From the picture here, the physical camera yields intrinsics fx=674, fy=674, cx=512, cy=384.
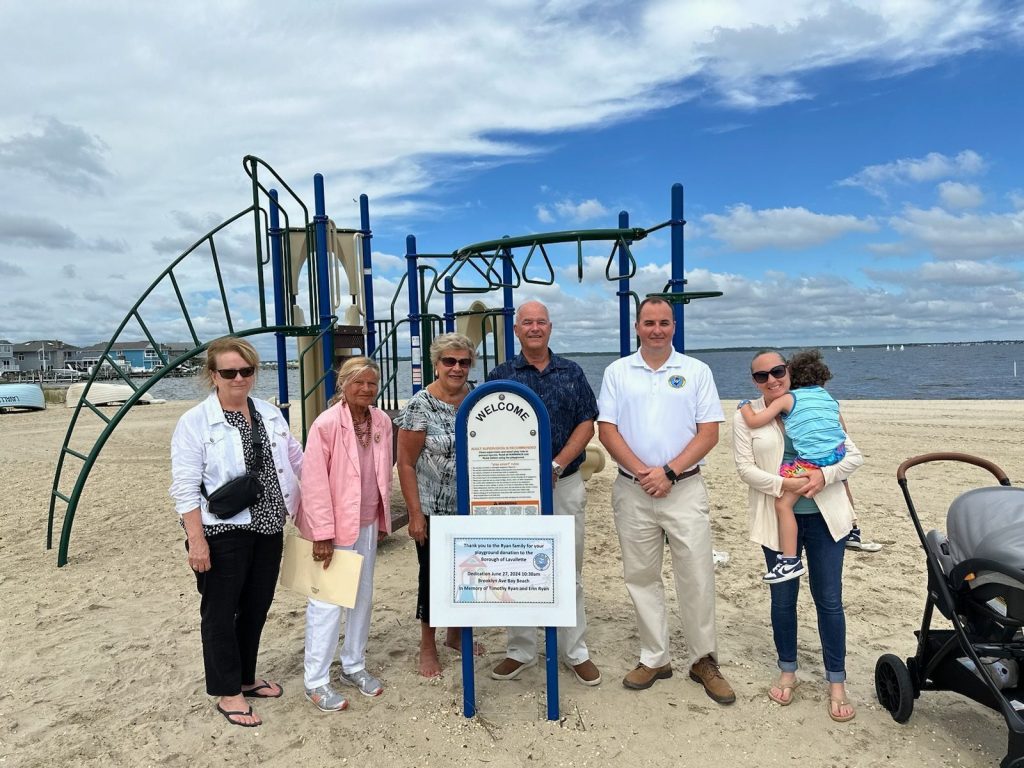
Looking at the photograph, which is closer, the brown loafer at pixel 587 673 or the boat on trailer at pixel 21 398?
the brown loafer at pixel 587 673

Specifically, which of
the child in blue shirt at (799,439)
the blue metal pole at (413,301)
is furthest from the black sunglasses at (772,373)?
the blue metal pole at (413,301)

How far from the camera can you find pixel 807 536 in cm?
319

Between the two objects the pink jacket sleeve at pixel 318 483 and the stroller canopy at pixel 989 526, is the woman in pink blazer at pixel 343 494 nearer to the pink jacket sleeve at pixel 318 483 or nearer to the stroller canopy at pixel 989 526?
the pink jacket sleeve at pixel 318 483

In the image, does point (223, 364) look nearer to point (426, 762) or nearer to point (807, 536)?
point (426, 762)

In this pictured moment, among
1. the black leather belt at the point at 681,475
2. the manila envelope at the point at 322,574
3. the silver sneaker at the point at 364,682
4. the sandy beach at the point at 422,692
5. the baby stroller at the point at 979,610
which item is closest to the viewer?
the baby stroller at the point at 979,610

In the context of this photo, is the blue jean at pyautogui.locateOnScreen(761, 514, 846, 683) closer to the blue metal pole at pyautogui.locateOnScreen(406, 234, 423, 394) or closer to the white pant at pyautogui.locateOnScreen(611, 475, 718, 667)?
the white pant at pyautogui.locateOnScreen(611, 475, 718, 667)

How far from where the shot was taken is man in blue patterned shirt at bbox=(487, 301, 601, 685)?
11.3 feet

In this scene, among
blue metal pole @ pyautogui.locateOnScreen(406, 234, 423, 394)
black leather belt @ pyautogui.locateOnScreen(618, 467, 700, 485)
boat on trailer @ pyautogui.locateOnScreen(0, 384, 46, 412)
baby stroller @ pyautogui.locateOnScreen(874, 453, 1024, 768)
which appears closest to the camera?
baby stroller @ pyautogui.locateOnScreen(874, 453, 1024, 768)

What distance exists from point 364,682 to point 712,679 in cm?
178

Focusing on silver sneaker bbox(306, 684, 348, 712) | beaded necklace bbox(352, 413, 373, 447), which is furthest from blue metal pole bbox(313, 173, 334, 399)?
silver sneaker bbox(306, 684, 348, 712)

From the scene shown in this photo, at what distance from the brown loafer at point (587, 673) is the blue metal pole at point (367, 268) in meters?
3.87

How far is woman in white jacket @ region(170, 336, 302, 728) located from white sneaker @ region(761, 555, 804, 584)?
7.65ft

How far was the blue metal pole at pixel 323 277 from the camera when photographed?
19.5 feet

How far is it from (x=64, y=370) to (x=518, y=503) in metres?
109
